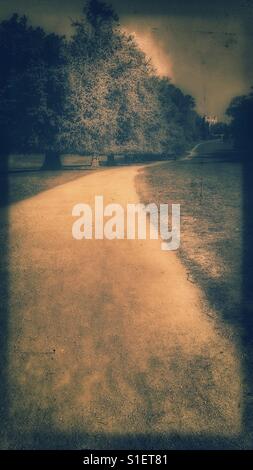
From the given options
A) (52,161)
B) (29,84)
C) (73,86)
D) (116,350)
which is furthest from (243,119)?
(116,350)

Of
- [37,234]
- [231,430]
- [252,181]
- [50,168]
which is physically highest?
[50,168]

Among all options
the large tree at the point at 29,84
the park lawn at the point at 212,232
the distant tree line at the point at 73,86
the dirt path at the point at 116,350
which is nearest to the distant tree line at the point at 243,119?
the distant tree line at the point at 73,86

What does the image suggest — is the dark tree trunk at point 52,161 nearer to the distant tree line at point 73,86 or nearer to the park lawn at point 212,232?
the distant tree line at point 73,86

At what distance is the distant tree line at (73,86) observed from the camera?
24.0 metres

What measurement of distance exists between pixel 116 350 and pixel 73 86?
76.1ft

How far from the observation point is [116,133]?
27.5m

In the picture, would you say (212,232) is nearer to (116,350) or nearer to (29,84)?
(116,350)

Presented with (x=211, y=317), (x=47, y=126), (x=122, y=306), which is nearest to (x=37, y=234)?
(x=122, y=306)

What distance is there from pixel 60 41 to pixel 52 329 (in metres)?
25.1

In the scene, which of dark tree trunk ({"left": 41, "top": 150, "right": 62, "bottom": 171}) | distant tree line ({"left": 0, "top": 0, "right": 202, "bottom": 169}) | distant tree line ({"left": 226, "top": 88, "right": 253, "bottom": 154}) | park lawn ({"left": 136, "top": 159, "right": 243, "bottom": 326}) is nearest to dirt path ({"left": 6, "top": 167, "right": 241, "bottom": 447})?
park lawn ({"left": 136, "top": 159, "right": 243, "bottom": 326})

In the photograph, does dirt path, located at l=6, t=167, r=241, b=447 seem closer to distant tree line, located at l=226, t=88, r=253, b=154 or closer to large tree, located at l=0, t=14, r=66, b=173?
large tree, located at l=0, t=14, r=66, b=173
